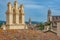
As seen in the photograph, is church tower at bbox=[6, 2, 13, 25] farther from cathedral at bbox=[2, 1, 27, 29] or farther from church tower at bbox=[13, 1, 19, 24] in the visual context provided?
church tower at bbox=[13, 1, 19, 24]

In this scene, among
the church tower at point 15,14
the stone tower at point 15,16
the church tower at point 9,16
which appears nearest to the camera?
the stone tower at point 15,16

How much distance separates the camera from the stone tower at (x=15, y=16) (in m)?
12.5

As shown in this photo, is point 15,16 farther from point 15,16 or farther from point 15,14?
point 15,14

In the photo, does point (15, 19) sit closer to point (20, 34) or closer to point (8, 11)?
point (8, 11)

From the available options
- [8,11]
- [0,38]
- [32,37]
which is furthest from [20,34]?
[8,11]

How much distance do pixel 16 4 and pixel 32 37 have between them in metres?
7.29

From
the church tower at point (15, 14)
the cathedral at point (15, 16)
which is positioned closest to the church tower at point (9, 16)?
the cathedral at point (15, 16)

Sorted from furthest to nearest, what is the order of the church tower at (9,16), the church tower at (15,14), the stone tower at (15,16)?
the church tower at (15,14)
the church tower at (9,16)
the stone tower at (15,16)

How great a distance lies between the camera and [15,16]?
1311 cm

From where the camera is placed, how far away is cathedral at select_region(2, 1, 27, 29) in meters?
12.5

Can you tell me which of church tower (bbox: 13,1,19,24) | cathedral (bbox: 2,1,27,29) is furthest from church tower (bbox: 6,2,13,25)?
church tower (bbox: 13,1,19,24)

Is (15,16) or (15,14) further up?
(15,14)

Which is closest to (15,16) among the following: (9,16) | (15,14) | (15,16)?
(15,16)

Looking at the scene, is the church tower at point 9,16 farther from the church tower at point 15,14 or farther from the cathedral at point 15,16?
the church tower at point 15,14
